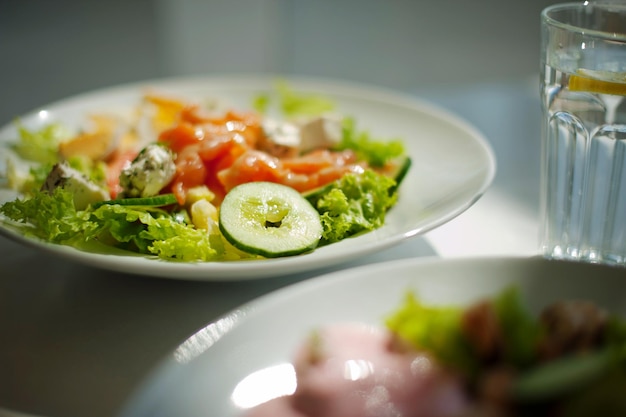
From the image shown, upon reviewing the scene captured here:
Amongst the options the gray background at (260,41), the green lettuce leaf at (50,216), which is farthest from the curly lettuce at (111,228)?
the gray background at (260,41)

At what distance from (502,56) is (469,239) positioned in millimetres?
4505

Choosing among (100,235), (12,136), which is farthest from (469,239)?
(12,136)

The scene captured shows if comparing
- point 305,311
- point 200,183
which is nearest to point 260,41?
point 200,183

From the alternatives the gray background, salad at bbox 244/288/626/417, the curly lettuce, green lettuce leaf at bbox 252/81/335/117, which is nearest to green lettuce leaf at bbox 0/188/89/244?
the curly lettuce

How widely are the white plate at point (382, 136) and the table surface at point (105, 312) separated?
113 millimetres

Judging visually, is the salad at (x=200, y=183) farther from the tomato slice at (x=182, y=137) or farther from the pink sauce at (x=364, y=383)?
the pink sauce at (x=364, y=383)

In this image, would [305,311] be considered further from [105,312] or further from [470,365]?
[105,312]

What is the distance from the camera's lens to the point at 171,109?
209 cm

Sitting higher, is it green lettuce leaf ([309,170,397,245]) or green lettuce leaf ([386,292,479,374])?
green lettuce leaf ([386,292,479,374])

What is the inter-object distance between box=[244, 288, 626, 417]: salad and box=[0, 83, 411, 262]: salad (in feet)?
1.59

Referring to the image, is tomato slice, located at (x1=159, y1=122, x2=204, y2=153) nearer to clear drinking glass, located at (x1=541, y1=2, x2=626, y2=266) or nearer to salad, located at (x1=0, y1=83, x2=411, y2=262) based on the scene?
salad, located at (x1=0, y1=83, x2=411, y2=262)

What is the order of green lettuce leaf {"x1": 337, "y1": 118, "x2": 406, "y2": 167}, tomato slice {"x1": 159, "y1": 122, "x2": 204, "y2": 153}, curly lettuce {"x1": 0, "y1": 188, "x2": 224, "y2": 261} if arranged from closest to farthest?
curly lettuce {"x1": 0, "y1": 188, "x2": 224, "y2": 261}, tomato slice {"x1": 159, "y1": 122, "x2": 204, "y2": 153}, green lettuce leaf {"x1": 337, "y1": 118, "x2": 406, "y2": 167}

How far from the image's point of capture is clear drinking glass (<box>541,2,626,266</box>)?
4.21ft

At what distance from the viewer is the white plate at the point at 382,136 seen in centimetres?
115
